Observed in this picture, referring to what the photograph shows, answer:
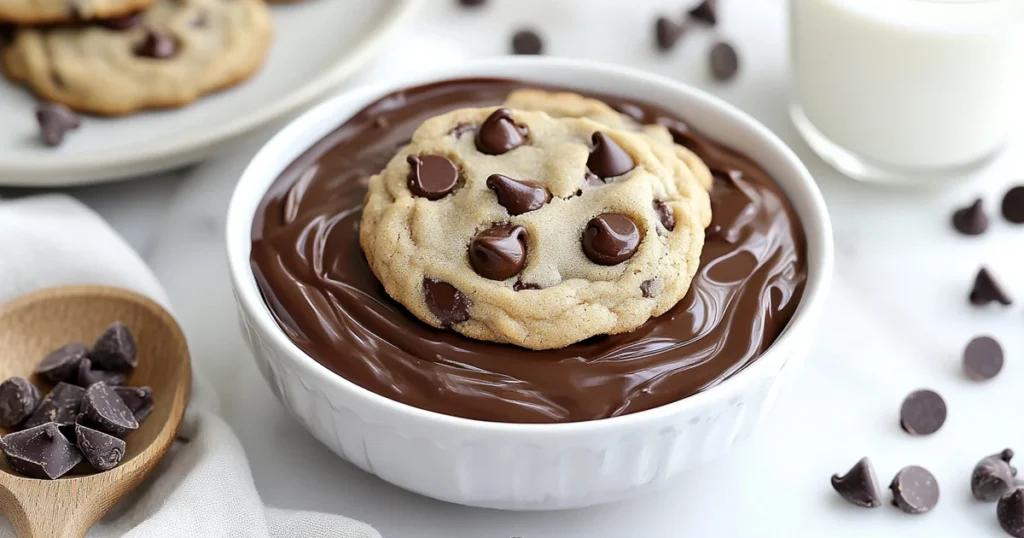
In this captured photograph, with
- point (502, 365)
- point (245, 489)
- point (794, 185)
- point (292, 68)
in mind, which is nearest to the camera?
point (502, 365)

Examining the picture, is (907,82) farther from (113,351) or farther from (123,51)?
(123,51)

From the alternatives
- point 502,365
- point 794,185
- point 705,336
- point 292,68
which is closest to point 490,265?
point 502,365

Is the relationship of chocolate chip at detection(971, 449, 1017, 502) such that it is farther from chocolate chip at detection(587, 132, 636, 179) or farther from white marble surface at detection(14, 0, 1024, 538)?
chocolate chip at detection(587, 132, 636, 179)

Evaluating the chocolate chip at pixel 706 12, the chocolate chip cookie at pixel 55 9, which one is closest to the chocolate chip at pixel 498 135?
the chocolate chip cookie at pixel 55 9

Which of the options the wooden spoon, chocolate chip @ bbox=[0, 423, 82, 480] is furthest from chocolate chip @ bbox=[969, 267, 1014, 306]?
chocolate chip @ bbox=[0, 423, 82, 480]

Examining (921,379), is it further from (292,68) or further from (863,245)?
(292,68)

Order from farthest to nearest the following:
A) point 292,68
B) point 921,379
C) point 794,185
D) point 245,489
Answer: point 292,68 → point 921,379 → point 794,185 → point 245,489
